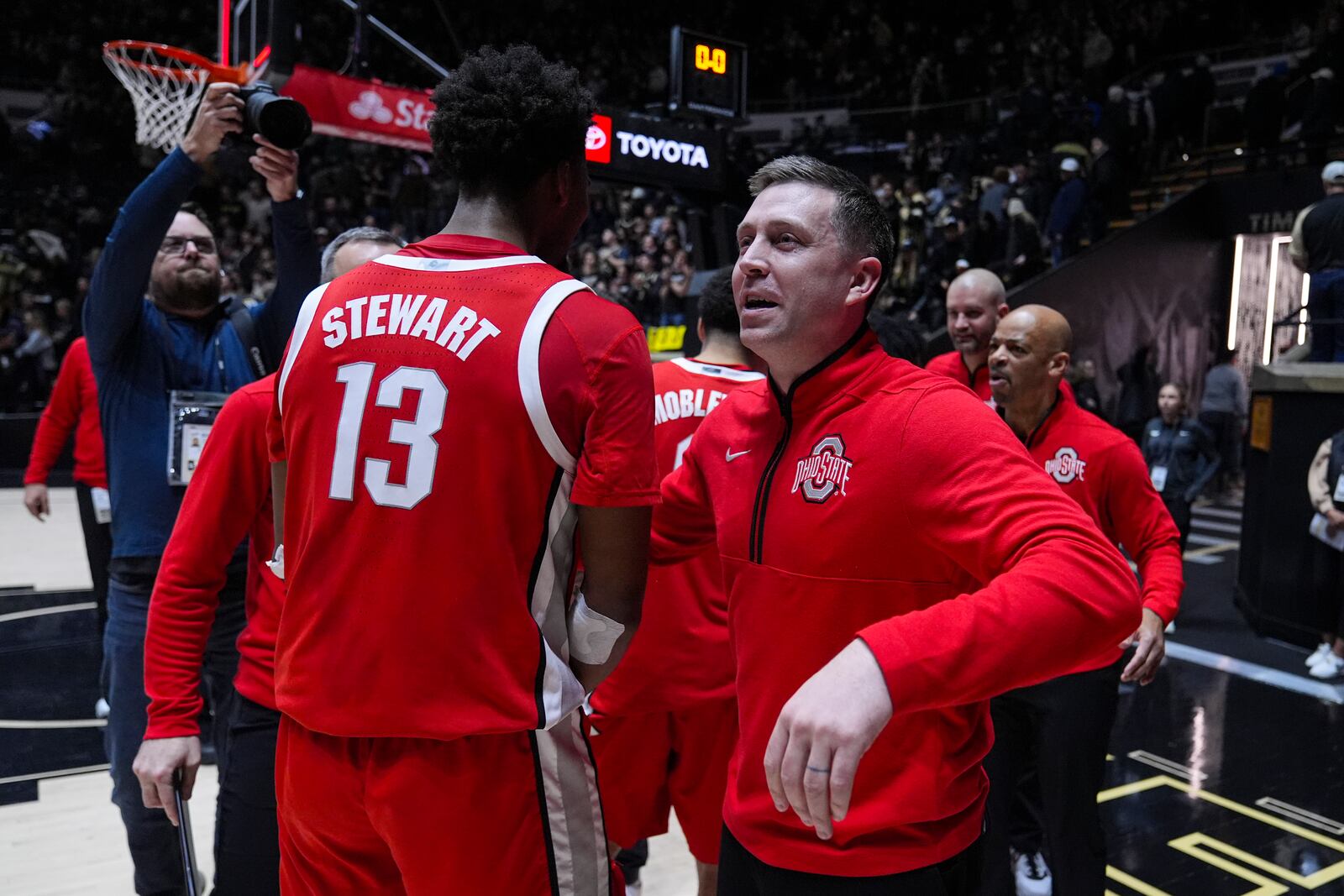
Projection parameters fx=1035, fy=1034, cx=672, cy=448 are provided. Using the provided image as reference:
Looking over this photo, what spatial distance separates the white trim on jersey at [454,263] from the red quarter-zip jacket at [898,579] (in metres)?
0.53

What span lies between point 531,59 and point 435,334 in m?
0.49

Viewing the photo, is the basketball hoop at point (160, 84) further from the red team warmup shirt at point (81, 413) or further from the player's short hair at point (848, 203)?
the player's short hair at point (848, 203)

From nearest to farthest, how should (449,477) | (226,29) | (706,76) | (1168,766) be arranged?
(449,477) < (1168,766) < (706,76) < (226,29)

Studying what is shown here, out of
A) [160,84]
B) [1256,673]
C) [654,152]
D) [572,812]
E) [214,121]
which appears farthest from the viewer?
[1256,673]

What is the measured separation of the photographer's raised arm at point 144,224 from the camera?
101 inches

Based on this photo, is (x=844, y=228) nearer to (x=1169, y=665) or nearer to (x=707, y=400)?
(x=707, y=400)

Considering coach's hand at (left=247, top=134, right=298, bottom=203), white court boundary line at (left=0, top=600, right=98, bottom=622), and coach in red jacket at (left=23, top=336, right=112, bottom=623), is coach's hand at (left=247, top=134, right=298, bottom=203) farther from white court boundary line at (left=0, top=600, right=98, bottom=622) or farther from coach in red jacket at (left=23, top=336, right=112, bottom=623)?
white court boundary line at (left=0, top=600, right=98, bottom=622)

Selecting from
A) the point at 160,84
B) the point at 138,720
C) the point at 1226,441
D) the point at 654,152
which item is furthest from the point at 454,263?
the point at 1226,441

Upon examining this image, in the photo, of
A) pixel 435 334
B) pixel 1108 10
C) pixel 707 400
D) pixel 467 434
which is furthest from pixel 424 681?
pixel 1108 10

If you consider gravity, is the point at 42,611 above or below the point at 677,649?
below

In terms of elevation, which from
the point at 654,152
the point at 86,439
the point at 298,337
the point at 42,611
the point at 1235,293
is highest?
the point at 654,152

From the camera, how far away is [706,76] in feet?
20.2

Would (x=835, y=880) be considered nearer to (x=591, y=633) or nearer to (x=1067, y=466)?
(x=591, y=633)

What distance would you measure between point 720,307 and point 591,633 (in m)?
1.52
